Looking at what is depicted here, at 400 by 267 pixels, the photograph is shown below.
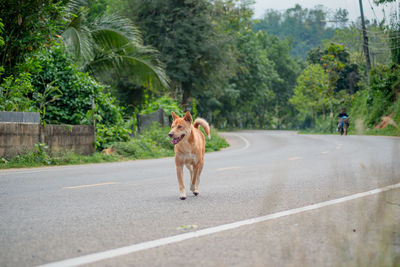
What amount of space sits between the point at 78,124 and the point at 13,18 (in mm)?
4607

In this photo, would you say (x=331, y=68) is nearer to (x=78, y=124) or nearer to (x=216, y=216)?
(x=78, y=124)

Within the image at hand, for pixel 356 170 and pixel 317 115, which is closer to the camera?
pixel 356 170

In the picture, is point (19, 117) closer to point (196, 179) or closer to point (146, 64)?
point (146, 64)

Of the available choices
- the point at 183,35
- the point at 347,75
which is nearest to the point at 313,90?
the point at 347,75

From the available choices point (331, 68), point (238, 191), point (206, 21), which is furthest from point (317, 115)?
point (238, 191)

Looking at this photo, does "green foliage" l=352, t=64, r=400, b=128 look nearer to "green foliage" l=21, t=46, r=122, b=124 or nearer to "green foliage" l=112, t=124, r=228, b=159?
"green foliage" l=112, t=124, r=228, b=159

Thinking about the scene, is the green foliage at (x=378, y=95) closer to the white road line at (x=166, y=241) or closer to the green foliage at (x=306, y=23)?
the green foliage at (x=306, y=23)

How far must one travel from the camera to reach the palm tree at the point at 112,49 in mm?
18312

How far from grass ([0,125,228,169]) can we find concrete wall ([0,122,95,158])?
0.22 meters

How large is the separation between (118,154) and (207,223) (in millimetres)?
12276

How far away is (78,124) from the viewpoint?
1620cm

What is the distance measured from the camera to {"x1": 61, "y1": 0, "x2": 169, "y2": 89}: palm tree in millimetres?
18312

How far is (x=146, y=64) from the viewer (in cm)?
1961

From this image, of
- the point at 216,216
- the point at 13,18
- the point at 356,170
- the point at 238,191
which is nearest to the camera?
the point at 216,216
